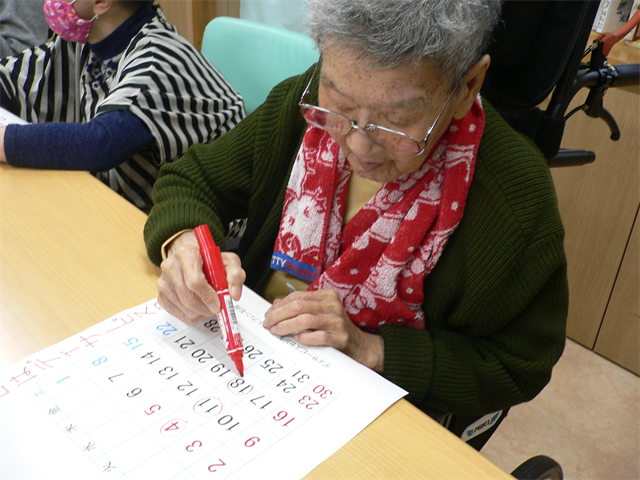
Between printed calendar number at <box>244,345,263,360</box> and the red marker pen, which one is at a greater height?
the red marker pen

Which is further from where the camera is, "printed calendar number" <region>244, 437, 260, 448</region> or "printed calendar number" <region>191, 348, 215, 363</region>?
"printed calendar number" <region>191, 348, 215, 363</region>

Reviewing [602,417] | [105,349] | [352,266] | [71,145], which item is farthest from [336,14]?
[602,417]

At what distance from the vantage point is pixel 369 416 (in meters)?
0.66

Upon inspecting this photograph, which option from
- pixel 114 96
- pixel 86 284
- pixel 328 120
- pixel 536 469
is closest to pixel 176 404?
pixel 86 284

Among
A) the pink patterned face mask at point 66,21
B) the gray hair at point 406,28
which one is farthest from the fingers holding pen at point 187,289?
the pink patterned face mask at point 66,21

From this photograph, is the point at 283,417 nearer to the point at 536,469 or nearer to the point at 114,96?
the point at 536,469

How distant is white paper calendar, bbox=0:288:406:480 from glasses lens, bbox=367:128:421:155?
30 cm

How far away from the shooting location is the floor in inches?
66.0

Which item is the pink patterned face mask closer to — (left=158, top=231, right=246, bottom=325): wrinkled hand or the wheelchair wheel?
(left=158, top=231, right=246, bottom=325): wrinkled hand

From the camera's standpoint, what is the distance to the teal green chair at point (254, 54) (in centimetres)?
136

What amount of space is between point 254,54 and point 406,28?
0.88m

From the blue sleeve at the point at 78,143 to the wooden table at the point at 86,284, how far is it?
3 centimetres

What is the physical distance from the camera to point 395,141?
2.55ft

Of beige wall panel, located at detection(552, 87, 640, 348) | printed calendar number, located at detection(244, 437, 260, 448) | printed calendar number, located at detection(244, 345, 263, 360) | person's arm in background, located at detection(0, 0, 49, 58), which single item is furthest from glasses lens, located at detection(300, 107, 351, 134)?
person's arm in background, located at detection(0, 0, 49, 58)
